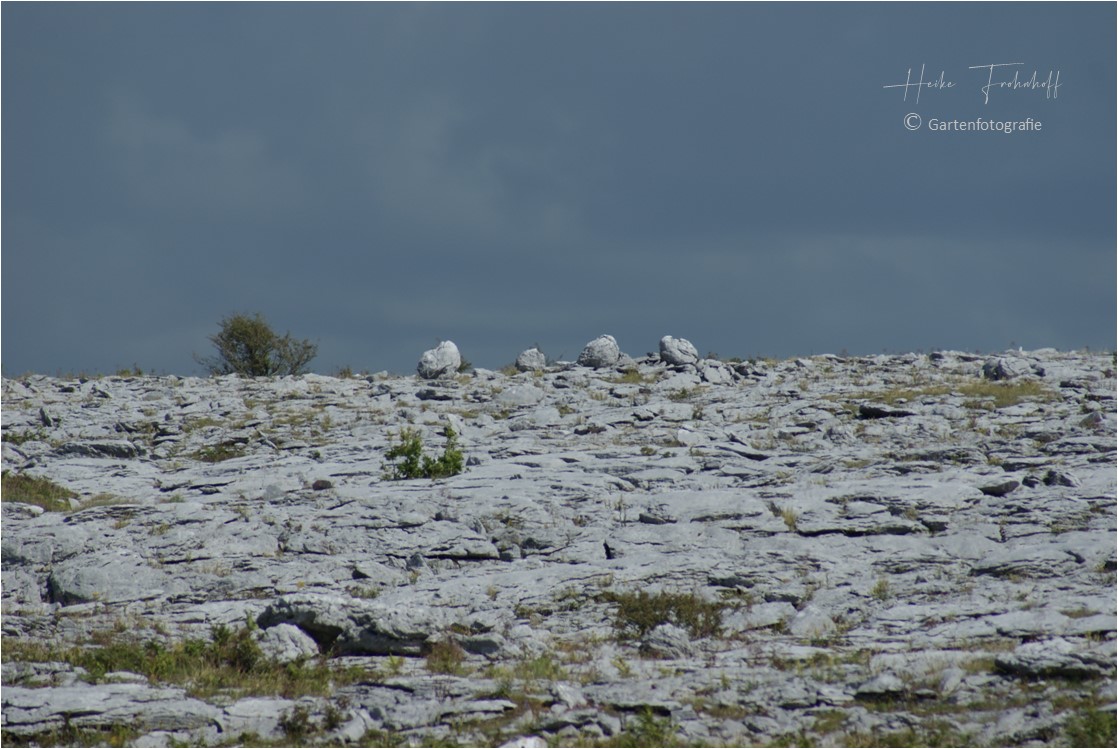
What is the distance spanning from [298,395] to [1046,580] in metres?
29.0

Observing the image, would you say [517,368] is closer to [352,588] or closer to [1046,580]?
[352,588]

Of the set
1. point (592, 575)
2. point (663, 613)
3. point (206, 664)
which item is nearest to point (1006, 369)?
point (592, 575)

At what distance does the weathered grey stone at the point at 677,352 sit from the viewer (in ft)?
137

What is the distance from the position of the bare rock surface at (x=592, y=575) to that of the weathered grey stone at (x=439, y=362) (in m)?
10.0

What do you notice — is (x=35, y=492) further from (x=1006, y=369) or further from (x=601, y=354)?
(x=1006, y=369)

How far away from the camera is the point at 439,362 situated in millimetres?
42781

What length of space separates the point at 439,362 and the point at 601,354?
23.5 ft

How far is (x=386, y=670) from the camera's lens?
43.8ft

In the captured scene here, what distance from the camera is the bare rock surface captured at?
11461mm

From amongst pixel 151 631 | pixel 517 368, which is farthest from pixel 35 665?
pixel 517 368

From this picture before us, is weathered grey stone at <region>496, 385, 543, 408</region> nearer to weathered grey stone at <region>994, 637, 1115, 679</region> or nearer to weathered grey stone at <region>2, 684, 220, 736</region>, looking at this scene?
weathered grey stone at <region>2, 684, 220, 736</region>

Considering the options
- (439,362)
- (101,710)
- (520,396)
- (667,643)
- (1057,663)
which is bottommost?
(101,710)

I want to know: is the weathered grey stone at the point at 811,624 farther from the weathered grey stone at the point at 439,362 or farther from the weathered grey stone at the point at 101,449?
the weathered grey stone at the point at 439,362

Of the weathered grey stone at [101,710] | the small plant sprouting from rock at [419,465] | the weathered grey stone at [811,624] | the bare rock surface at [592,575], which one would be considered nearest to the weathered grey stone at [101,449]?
the bare rock surface at [592,575]
